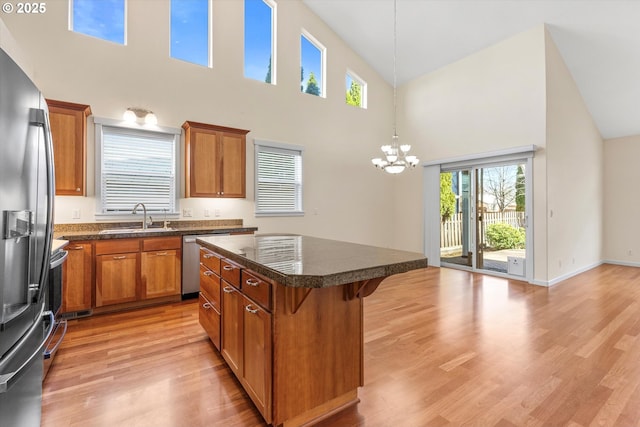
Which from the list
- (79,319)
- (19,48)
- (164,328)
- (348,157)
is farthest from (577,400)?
(19,48)

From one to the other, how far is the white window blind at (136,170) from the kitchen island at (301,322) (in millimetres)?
2922

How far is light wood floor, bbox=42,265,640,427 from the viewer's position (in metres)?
1.84

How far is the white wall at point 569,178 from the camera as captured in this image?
500 centimetres

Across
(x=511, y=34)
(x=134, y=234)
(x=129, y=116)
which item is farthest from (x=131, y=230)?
(x=511, y=34)

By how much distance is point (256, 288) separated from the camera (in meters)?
1.74

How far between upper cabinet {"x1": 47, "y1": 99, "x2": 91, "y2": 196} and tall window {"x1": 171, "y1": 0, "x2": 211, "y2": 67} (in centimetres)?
169

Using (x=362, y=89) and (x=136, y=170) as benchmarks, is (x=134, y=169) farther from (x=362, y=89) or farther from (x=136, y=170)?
(x=362, y=89)

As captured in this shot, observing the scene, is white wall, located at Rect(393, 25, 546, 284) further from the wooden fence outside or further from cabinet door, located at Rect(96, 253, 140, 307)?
cabinet door, located at Rect(96, 253, 140, 307)

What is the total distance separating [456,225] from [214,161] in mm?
4889

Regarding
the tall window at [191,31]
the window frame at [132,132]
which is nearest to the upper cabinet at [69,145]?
the window frame at [132,132]

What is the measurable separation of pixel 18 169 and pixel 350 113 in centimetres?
607

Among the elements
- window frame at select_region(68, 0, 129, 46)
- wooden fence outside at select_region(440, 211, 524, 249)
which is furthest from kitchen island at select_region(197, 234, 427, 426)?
wooden fence outside at select_region(440, 211, 524, 249)

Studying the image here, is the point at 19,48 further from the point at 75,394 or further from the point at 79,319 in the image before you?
the point at 75,394

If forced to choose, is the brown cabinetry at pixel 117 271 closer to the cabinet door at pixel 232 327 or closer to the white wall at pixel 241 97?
the white wall at pixel 241 97
